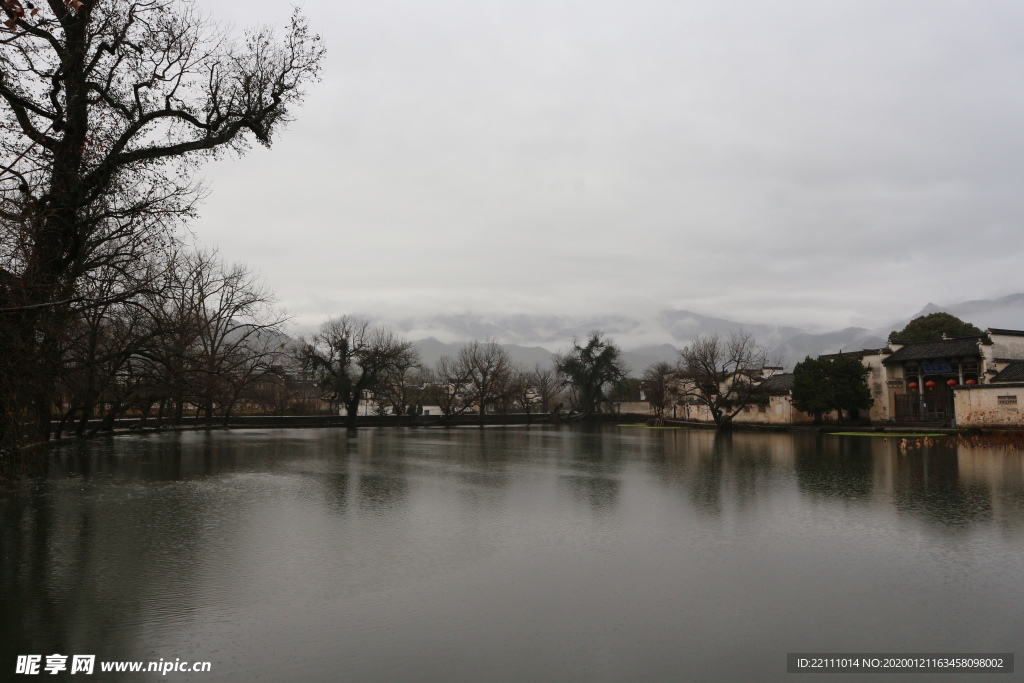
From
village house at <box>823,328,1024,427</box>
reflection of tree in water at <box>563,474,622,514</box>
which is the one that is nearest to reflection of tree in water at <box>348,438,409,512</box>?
reflection of tree in water at <box>563,474,622,514</box>

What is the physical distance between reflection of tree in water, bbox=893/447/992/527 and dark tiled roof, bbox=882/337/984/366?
85.8ft

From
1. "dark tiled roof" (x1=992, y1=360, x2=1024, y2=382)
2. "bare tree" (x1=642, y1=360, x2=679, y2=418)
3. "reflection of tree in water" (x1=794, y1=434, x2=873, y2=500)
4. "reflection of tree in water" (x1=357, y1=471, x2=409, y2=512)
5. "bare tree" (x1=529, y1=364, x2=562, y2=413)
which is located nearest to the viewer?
"reflection of tree in water" (x1=357, y1=471, x2=409, y2=512)

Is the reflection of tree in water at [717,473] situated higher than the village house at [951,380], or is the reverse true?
the village house at [951,380]

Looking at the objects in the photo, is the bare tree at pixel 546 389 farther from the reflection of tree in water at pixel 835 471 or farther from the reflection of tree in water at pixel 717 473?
the reflection of tree in water at pixel 835 471

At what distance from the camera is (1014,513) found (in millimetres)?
11805

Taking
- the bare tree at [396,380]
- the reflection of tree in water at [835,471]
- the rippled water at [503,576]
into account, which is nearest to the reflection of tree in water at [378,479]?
the rippled water at [503,576]

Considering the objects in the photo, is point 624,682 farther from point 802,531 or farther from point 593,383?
point 593,383

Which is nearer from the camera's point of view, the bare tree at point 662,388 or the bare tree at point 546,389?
the bare tree at point 662,388

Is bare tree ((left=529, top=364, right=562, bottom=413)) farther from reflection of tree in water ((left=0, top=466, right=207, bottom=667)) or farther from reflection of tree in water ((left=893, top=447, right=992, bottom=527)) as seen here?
reflection of tree in water ((left=0, top=466, right=207, bottom=667))

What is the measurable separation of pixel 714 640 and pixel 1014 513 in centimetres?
918

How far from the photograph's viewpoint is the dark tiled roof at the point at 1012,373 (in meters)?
38.3

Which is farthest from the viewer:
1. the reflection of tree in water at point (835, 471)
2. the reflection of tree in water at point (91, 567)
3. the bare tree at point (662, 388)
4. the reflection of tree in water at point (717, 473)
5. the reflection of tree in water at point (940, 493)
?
the bare tree at point (662, 388)

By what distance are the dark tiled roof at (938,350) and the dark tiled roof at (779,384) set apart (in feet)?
25.9

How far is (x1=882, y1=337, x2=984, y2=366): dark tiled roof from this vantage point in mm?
43062
